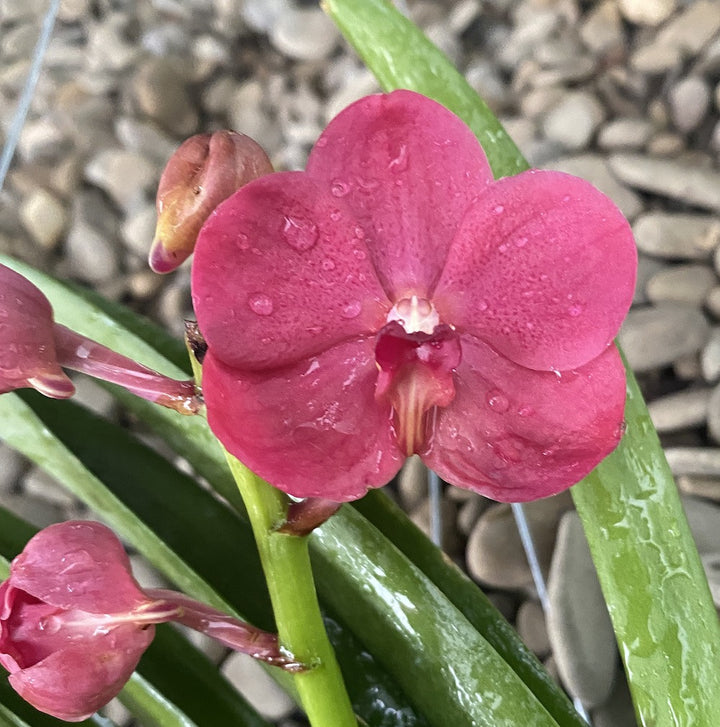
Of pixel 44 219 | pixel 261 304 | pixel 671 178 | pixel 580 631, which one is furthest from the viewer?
pixel 44 219

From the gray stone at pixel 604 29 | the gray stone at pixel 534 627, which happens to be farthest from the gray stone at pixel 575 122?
the gray stone at pixel 534 627

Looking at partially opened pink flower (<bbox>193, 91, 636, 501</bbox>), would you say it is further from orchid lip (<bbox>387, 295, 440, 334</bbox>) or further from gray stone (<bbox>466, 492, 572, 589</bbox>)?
gray stone (<bbox>466, 492, 572, 589</bbox>)

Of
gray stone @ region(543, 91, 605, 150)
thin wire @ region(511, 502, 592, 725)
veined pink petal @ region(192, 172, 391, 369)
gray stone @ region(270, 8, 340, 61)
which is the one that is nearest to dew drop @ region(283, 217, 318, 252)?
veined pink petal @ region(192, 172, 391, 369)

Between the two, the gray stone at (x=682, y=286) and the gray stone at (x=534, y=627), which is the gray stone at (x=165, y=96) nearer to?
the gray stone at (x=682, y=286)

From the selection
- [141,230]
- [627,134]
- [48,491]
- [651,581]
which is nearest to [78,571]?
[651,581]

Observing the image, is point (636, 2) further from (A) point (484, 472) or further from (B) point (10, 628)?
(B) point (10, 628)

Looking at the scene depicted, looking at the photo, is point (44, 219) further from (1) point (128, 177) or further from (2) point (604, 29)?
(2) point (604, 29)
